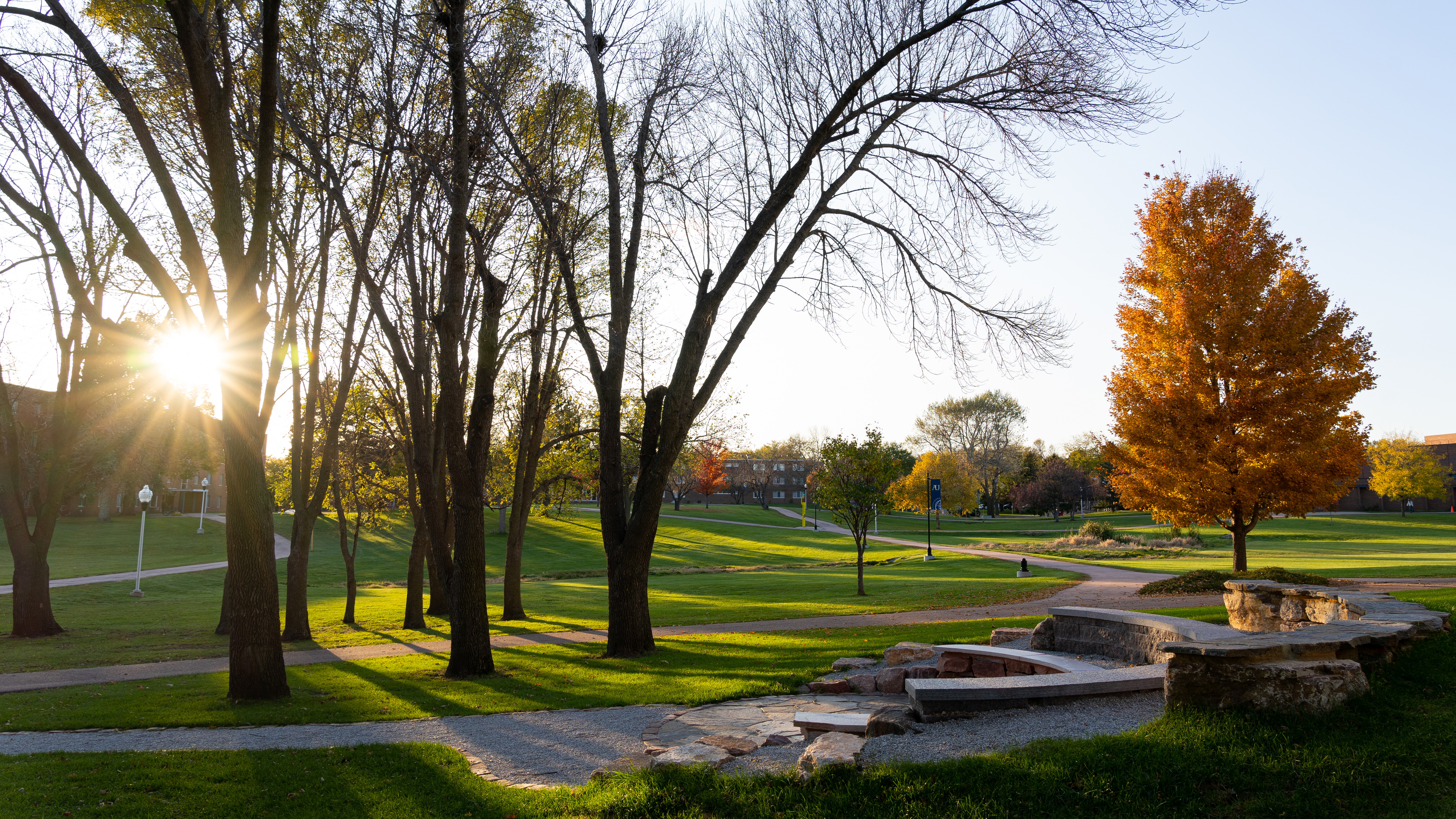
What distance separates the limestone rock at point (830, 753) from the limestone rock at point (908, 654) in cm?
376

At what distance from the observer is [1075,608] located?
966cm

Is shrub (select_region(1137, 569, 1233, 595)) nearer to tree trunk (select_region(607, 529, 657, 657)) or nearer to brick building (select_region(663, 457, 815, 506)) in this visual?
tree trunk (select_region(607, 529, 657, 657))

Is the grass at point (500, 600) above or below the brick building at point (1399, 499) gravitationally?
below

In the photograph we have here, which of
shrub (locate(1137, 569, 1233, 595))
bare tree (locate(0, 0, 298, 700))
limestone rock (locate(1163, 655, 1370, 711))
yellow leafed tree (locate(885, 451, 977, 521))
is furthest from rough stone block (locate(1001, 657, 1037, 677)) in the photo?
yellow leafed tree (locate(885, 451, 977, 521))

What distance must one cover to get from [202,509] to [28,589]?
129 feet

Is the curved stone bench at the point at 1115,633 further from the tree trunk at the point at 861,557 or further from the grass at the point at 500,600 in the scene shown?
the tree trunk at the point at 861,557

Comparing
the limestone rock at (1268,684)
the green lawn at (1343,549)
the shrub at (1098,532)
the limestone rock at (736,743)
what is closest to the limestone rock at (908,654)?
the limestone rock at (736,743)

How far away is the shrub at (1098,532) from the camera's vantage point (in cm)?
3975

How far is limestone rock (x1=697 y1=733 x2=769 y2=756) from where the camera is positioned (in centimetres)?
560

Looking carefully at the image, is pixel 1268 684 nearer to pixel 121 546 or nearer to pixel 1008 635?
pixel 1008 635

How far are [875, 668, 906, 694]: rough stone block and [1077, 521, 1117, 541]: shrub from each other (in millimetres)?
35487

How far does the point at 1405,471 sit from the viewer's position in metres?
56.9

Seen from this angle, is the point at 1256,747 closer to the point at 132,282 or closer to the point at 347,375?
the point at 347,375

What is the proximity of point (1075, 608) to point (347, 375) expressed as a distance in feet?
41.6
